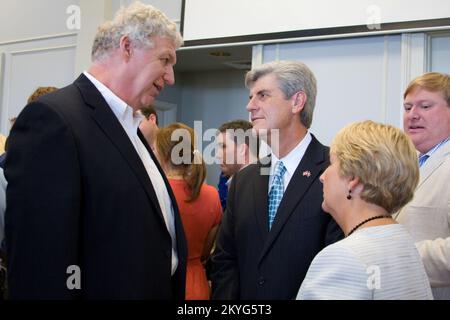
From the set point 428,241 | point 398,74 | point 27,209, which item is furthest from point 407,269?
point 398,74

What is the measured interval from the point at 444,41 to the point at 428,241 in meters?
2.61

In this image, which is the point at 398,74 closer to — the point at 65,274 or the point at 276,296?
the point at 276,296

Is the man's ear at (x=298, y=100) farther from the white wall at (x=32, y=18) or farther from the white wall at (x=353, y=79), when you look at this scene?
the white wall at (x=32, y=18)

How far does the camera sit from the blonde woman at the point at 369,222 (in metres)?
1.33

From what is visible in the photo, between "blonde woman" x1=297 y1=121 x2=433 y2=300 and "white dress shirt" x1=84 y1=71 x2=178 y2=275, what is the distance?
0.49 metres

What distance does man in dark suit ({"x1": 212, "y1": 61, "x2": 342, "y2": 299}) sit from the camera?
197 cm

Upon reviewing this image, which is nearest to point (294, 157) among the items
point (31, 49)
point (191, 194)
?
point (191, 194)

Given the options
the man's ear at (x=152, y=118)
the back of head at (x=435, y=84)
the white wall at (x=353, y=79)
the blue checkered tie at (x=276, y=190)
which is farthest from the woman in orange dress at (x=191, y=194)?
the white wall at (x=353, y=79)

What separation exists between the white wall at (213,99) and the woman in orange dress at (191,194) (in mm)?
3295

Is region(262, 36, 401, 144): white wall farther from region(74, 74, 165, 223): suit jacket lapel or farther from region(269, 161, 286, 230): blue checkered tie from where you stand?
region(74, 74, 165, 223): suit jacket lapel

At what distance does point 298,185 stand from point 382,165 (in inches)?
23.6

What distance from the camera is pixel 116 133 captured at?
1.54 metres

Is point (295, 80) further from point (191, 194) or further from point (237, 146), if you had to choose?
point (237, 146)

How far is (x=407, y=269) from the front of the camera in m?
1.39
